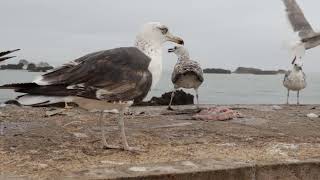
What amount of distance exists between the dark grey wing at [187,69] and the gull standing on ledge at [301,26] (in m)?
2.38

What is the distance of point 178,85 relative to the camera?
1406 cm

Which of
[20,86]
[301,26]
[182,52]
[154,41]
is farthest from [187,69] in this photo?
[20,86]

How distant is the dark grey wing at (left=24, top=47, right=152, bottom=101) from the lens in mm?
6262

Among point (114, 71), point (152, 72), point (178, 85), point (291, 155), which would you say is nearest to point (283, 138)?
point (291, 155)

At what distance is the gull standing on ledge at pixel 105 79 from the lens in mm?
6055

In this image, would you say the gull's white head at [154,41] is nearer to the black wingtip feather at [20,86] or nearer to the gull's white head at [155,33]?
the gull's white head at [155,33]

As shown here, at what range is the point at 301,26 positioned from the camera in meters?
14.9

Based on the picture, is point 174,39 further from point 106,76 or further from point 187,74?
point 187,74

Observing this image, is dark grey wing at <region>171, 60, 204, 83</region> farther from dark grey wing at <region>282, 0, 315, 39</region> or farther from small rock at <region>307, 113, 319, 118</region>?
small rock at <region>307, 113, 319, 118</region>

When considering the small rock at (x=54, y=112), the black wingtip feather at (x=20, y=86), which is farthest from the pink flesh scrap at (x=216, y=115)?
the black wingtip feather at (x=20, y=86)

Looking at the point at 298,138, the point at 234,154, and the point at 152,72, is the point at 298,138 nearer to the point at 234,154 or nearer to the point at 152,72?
the point at 234,154

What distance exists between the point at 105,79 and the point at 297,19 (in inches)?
392

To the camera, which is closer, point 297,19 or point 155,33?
point 155,33

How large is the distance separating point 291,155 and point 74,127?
3.29 m
